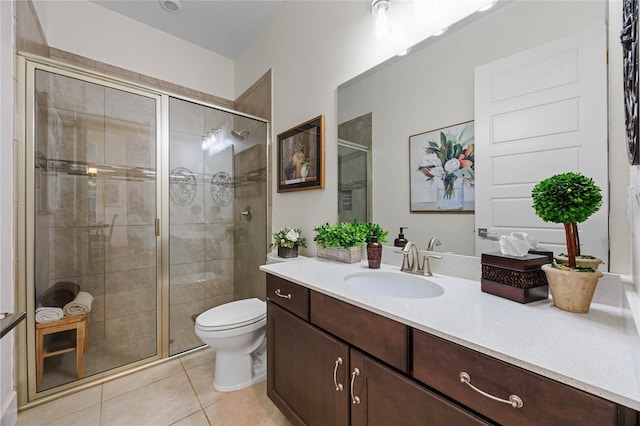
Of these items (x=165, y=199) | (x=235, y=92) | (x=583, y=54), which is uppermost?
(x=235, y=92)

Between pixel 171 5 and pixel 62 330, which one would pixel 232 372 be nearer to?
pixel 62 330

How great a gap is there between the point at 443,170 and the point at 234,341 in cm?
155

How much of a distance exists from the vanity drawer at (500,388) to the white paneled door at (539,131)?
1.94ft

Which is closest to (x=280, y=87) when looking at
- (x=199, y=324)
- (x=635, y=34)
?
(x=199, y=324)

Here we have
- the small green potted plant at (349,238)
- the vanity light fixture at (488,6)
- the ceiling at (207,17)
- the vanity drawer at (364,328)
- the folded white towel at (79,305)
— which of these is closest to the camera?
the vanity drawer at (364,328)

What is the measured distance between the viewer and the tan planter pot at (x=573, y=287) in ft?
2.38

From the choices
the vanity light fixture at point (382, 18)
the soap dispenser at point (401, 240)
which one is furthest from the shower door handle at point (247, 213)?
the vanity light fixture at point (382, 18)

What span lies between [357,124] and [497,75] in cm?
73

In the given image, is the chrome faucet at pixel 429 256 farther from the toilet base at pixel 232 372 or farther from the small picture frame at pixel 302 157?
the toilet base at pixel 232 372

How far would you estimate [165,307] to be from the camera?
2086 mm

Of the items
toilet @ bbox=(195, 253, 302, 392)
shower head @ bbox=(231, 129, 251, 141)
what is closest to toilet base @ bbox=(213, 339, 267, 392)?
toilet @ bbox=(195, 253, 302, 392)

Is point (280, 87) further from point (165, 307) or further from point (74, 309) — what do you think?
point (74, 309)

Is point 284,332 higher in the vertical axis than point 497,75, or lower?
lower

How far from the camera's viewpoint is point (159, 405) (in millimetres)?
1535
